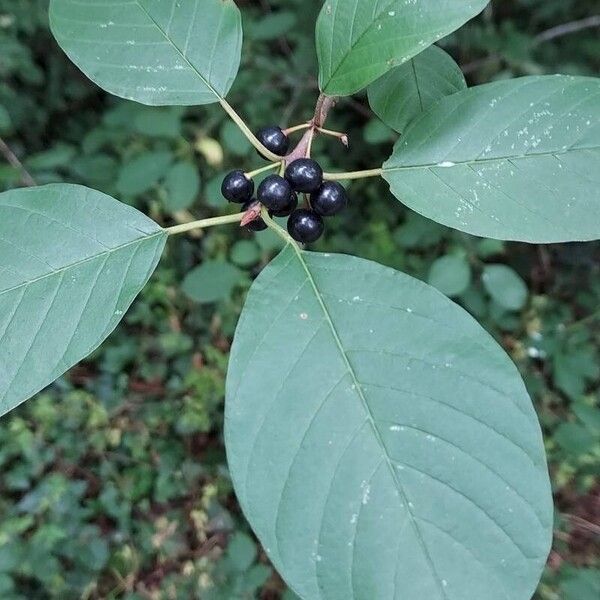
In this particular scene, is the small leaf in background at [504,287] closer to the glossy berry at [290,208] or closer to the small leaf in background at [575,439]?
the small leaf in background at [575,439]

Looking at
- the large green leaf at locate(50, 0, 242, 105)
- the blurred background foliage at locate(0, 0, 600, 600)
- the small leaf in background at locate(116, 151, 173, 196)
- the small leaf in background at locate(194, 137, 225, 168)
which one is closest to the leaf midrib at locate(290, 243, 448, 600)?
the large green leaf at locate(50, 0, 242, 105)

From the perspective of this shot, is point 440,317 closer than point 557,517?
Yes

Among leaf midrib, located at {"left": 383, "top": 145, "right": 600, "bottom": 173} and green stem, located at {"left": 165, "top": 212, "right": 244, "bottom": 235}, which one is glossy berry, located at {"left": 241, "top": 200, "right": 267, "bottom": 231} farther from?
leaf midrib, located at {"left": 383, "top": 145, "right": 600, "bottom": 173}

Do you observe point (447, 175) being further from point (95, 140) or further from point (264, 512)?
point (95, 140)

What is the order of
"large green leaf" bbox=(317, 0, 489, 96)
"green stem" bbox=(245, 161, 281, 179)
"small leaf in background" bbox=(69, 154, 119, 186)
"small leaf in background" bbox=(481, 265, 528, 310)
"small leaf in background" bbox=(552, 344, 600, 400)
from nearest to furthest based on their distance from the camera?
"large green leaf" bbox=(317, 0, 489, 96)
"green stem" bbox=(245, 161, 281, 179)
"small leaf in background" bbox=(481, 265, 528, 310)
"small leaf in background" bbox=(552, 344, 600, 400)
"small leaf in background" bbox=(69, 154, 119, 186)

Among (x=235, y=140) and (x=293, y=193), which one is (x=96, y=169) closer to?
(x=235, y=140)

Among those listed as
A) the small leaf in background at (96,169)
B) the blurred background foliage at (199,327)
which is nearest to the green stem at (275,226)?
the blurred background foliage at (199,327)

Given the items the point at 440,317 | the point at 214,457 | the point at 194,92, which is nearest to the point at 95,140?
the point at 214,457
